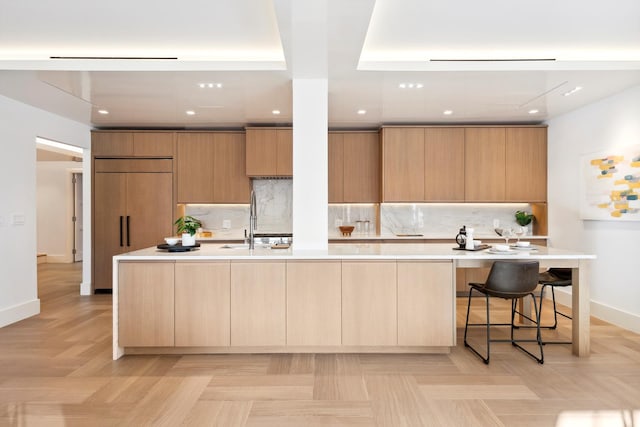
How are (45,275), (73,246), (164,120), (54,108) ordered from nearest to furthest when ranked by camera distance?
(54,108)
(164,120)
(45,275)
(73,246)

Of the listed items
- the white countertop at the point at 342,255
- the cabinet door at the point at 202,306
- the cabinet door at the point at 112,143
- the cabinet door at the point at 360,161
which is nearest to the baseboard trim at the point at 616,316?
the white countertop at the point at 342,255

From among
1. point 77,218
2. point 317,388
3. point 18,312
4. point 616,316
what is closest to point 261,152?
point 18,312

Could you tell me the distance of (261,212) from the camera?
21.3ft

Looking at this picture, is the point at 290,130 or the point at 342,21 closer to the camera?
the point at 342,21

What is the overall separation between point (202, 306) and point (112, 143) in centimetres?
393

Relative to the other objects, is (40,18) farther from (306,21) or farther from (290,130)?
(290,130)

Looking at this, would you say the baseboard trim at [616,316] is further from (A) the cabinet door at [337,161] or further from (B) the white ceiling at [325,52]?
(A) the cabinet door at [337,161]

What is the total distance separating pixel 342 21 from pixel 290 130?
11.0ft

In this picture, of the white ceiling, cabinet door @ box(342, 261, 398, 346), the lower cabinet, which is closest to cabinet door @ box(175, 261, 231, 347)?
the lower cabinet

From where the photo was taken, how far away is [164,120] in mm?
5766

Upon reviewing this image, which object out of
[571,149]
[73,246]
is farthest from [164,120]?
[73,246]

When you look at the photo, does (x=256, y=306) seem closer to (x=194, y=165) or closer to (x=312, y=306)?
(x=312, y=306)

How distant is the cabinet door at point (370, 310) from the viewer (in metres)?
3.50

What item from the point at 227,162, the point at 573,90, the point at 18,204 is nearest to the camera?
the point at 573,90
